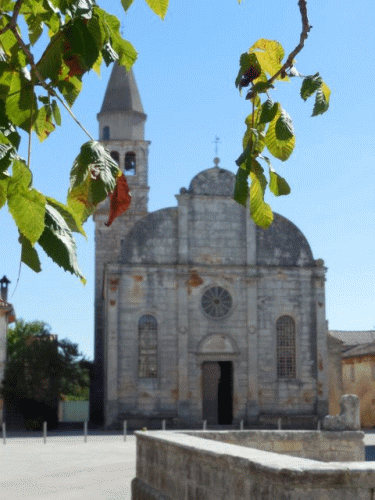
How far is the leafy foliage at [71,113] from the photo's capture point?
2809mm

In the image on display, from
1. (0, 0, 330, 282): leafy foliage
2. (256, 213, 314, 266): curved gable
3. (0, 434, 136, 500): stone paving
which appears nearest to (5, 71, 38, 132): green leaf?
(0, 0, 330, 282): leafy foliage

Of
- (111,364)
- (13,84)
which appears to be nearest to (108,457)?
(111,364)

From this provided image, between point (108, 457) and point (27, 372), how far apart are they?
16.9m

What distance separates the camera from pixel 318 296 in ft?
129

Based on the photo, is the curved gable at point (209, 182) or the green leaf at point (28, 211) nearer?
the green leaf at point (28, 211)

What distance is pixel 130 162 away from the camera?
154 feet

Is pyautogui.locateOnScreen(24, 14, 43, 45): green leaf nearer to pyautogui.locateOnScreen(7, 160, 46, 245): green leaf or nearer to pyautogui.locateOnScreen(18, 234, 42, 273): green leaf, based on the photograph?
pyautogui.locateOnScreen(7, 160, 46, 245): green leaf

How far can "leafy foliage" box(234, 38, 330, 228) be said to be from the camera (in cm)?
330

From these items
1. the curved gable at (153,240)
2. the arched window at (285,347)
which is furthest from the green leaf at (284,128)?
the arched window at (285,347)

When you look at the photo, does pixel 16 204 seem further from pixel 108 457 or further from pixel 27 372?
pixel 27 372

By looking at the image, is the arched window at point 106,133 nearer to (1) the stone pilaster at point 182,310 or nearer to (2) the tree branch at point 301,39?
(1) the stone pilaster at point 182,310

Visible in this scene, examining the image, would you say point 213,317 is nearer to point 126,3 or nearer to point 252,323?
point 252,323

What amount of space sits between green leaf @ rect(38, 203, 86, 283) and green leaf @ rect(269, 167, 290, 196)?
2.83 ft

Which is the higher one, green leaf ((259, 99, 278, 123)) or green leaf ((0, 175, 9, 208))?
green leaf ((259, 99, 278, 123))
